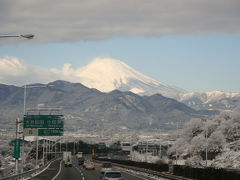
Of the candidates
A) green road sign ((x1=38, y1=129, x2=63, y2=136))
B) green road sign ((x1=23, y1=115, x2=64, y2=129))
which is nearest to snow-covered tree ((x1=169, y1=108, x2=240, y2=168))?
green road sign ((x1=38, y1=129, x2=63, y2=136))

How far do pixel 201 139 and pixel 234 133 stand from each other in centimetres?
919

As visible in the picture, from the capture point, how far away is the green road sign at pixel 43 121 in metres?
68.1

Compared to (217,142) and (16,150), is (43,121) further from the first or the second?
(217,142)

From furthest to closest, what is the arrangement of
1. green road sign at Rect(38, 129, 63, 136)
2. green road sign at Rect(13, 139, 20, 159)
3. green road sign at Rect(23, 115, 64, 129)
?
1. green road sign at Rect(38, 129, 63, 136)
2. green road sign at Rect(23, 115, 64, 129)
3. green road sign at Rect(13, 139, 20, 159)

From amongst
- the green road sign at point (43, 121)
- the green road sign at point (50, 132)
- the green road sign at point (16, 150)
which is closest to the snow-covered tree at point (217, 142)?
the green road sign at point (50, 132)

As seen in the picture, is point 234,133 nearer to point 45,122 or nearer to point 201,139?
point 201,139

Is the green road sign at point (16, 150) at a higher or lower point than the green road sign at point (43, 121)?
lower

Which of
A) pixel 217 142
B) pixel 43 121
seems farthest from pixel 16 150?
pixel 217 142

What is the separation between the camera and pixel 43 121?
227ft

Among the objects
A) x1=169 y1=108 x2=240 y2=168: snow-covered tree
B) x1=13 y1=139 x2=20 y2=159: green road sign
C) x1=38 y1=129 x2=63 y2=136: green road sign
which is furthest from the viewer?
x1=169 y1=108 x2=240 y2=168: snow-covered tree

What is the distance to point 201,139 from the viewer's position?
5335 inches

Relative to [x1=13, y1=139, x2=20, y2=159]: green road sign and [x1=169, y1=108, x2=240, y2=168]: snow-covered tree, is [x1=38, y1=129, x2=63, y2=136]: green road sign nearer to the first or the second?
[x1=13, y1=139, x2=20, y2=159]: green road sign

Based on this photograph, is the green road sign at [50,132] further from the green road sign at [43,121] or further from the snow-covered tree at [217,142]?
the snow-covered tree at [217,142]

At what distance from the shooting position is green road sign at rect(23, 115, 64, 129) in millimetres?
68125
